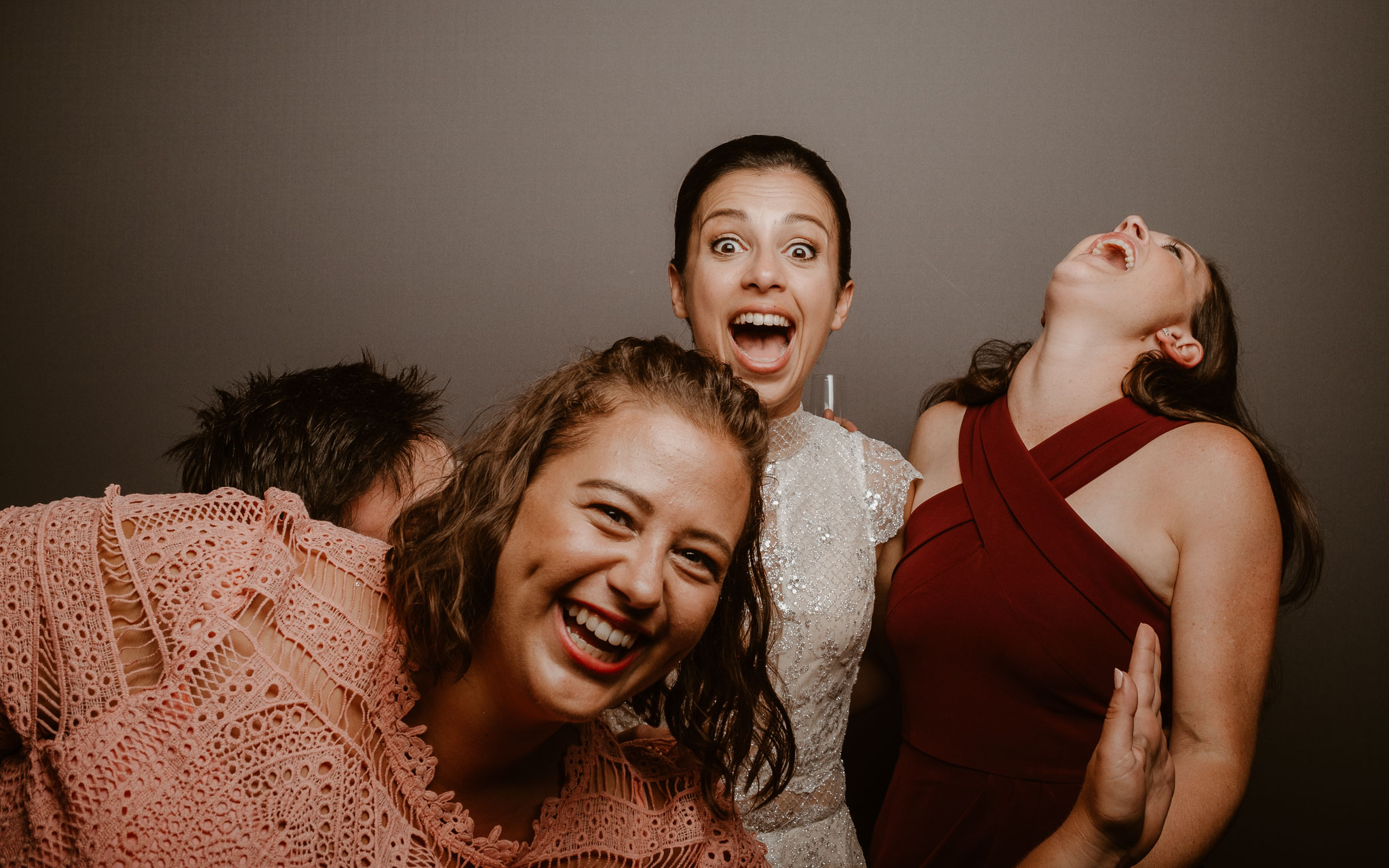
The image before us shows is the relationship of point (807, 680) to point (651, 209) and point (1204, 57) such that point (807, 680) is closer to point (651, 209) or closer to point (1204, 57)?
point (651, 209)

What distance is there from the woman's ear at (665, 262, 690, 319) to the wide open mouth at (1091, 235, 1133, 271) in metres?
0.80

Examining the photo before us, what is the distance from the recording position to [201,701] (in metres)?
1.04

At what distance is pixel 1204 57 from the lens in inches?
94.5

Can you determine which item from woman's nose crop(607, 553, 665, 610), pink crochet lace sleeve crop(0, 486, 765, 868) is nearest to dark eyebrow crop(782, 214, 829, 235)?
woman's nose crop(607, 553, 665, 610)

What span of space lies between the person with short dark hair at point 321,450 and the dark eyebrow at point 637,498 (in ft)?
1.79

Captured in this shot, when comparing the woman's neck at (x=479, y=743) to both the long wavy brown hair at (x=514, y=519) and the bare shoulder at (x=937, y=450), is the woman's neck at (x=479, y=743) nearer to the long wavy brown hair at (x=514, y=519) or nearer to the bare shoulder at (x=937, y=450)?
the long wavy brown hair at (x=514, y=519)

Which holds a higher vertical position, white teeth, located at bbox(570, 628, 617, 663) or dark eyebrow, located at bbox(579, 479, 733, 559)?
dark eyebrow, located at bbox(579, 479, 733, 559)

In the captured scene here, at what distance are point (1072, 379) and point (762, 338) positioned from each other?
0.57 meters

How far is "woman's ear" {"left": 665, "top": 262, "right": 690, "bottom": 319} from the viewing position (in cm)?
179

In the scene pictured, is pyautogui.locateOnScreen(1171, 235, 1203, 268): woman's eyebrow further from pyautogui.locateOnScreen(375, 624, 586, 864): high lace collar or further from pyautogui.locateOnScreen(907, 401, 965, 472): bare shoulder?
pyautogui.locateOnScreen(375, 624, 586, 864): high lace collar

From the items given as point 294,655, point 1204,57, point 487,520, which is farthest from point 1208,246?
point 294,655

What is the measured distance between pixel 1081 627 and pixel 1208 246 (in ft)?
4.36

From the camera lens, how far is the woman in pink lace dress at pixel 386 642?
1021 mm

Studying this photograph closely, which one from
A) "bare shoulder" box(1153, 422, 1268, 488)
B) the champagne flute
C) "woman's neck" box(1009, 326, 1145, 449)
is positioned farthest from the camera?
the champagne flute
